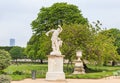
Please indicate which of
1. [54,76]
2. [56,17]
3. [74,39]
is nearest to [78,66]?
[74,39]

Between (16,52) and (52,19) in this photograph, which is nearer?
(52,19)

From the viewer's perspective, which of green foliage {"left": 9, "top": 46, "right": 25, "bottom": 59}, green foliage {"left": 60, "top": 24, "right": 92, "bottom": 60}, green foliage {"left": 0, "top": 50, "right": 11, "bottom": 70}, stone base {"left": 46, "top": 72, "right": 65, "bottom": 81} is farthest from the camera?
green foliage {"left": 9, "top": 46, "right": 25, "bottom": 59}

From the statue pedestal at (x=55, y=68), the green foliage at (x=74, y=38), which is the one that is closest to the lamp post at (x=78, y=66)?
the green foliage at (x=74, y=38)

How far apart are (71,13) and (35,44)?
643cm

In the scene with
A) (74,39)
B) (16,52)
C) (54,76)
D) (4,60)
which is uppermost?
(16,52)

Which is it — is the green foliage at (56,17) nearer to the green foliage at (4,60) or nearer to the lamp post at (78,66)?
the lamp post at (78,66)

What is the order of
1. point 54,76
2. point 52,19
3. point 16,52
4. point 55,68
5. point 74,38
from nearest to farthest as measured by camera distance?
point 54,76 < point 55,68 < point 74,38 < point 52,19 < point 16,52

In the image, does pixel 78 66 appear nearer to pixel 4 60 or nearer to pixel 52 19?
pixel 4 60

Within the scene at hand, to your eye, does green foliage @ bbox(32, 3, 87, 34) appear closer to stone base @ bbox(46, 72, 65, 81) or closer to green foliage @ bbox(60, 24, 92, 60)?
green foliage @ bbox(60, 24, 92, 60)

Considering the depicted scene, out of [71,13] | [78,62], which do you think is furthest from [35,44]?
[78,62]

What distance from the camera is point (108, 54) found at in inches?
1916

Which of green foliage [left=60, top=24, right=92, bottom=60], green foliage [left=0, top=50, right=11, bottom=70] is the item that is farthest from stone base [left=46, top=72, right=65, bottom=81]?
green foliage [left=60, top=24, right=92, bottom=60]

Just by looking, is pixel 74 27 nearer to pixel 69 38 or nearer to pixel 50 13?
pixel 69 38

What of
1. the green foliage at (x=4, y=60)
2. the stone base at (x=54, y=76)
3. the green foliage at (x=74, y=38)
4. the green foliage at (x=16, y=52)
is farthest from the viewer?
the green foliage at (x=16, y=52)
